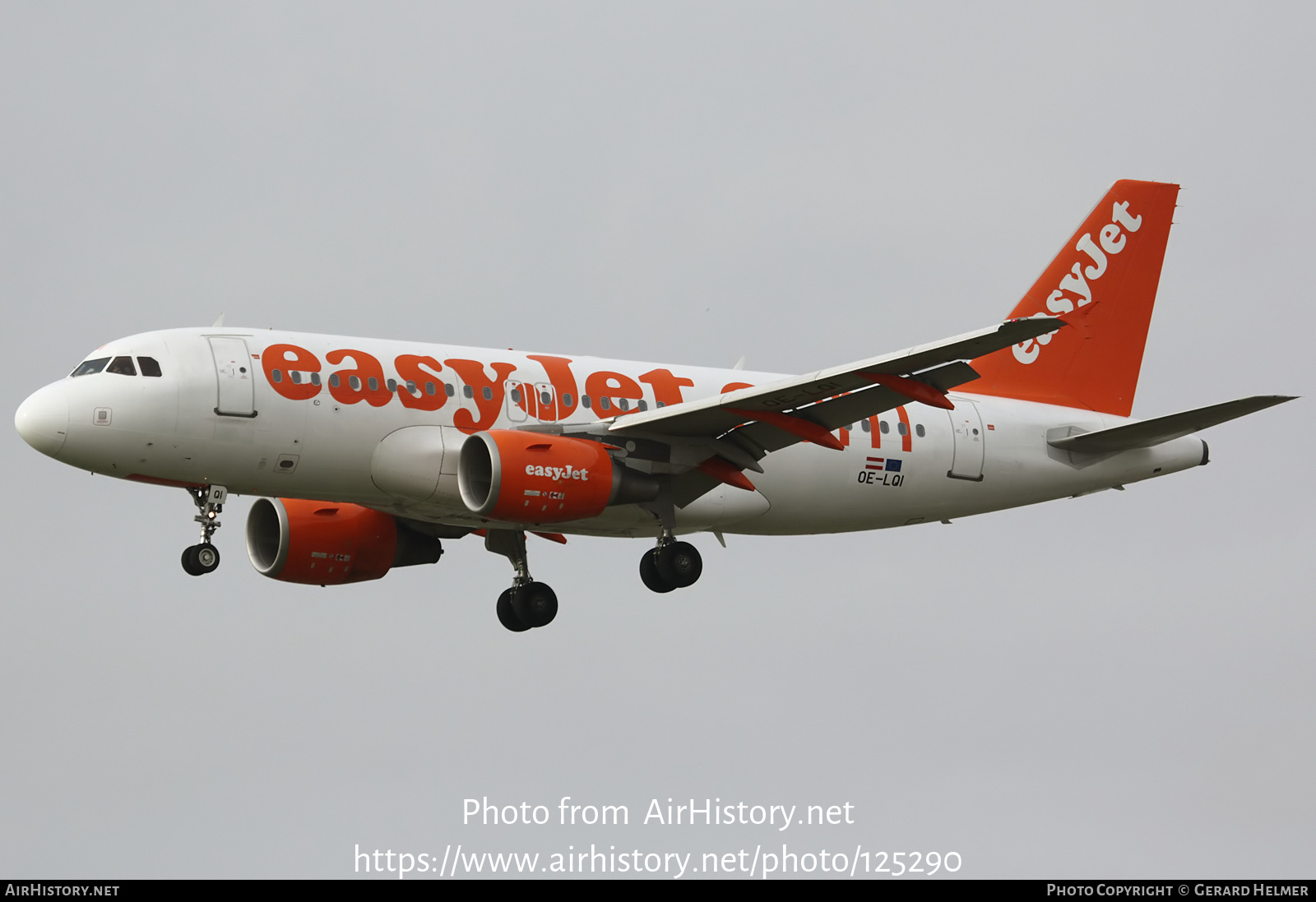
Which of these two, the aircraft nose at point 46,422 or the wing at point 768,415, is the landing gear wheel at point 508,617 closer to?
the wing at point 768,415

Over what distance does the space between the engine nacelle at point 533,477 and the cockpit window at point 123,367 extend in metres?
6.28

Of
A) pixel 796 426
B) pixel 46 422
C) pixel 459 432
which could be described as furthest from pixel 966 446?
pixel 46 422

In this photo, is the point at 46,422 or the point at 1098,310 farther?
the point at 1098,310

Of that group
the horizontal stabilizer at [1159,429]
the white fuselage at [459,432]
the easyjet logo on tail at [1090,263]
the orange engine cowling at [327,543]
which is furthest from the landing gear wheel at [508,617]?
the easyjet logo on tail at [1090,263]

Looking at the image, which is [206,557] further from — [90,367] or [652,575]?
[652,575]

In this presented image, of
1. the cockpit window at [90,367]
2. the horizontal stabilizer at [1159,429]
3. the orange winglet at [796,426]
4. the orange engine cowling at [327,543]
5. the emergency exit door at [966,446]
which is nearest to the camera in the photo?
the cockpit window at [90,367]

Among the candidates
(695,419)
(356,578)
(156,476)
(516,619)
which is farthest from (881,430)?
(156,476)

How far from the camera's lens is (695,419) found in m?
36.6

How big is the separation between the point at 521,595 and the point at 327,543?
439 centimetres

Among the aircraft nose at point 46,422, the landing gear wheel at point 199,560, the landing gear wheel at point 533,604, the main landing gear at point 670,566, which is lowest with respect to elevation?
the landing gear wheel at point 199,560

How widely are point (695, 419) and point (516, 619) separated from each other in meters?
7.78

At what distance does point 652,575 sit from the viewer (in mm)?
38125

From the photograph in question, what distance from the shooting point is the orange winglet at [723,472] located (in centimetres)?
3791

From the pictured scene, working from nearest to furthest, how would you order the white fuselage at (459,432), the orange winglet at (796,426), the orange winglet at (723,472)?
the white fuselage at (459,432)
the orange winglet at (796,426)
the orange winglet at (723,472)
